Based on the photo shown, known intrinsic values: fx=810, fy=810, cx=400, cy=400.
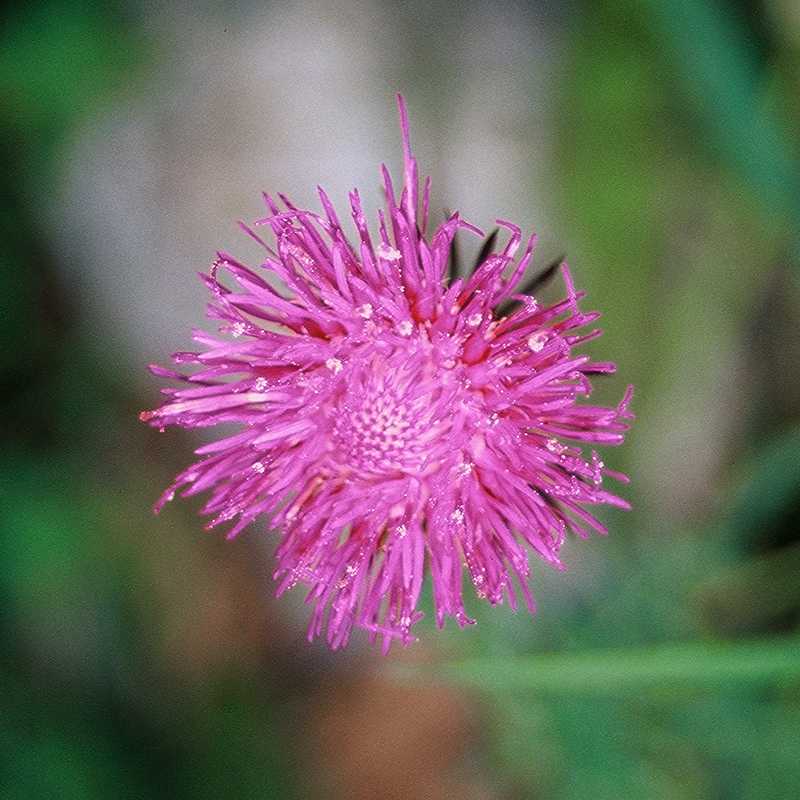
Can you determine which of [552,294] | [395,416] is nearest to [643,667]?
[395,416]

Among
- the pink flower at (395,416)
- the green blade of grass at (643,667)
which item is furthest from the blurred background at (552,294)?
the pink flower at (395,416)

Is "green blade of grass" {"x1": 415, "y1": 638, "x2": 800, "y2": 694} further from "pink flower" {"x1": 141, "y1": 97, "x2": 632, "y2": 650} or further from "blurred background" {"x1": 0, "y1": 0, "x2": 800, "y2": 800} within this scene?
"pink flower" {"x1": 141, "y1": 97, "x2": 632, "y2": 650}

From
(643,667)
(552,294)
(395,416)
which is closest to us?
(395,416)

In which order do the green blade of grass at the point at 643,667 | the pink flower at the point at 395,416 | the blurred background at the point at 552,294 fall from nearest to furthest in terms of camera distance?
the pink flower at the point at 395,416 < the green blade of grass at the point at 643,667 < the blurred background at the point at 552,294

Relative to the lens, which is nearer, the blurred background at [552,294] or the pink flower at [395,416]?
the pink flower at [395,416]

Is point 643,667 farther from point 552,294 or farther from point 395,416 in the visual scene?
point 552,294

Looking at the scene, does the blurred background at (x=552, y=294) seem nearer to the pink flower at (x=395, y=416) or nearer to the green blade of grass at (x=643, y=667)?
the green blade of grass at (x=643, y=667)
